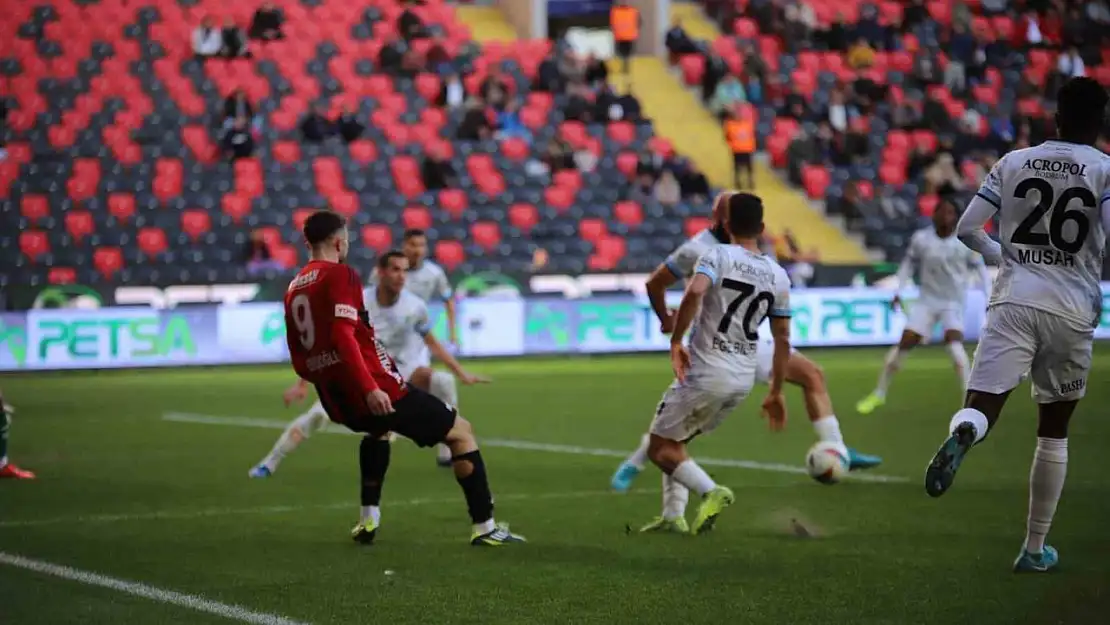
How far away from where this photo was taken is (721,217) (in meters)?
9.13

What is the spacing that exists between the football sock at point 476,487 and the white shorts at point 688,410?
955 millimetres

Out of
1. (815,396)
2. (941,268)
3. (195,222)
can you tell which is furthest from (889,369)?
(195,222)

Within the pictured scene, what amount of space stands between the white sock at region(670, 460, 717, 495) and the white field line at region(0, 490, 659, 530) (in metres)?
2.16

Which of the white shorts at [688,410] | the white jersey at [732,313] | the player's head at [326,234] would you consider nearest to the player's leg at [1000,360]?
the white jersey at [732,313]

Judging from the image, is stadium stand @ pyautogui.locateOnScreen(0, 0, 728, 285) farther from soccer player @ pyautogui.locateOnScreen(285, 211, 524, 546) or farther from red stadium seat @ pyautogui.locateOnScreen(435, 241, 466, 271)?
soccer player @ pyautogui.locateOnScreen(285, 211, 524, 546)

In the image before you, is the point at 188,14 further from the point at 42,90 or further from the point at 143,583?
the point at 143,583

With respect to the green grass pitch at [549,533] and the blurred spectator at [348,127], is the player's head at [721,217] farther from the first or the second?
the blurred spectator at [348,127]

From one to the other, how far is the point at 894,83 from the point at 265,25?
13.7 meters

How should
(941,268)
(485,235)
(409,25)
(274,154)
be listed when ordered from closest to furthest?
(941,268), (485,235), (274,154), (409,25)

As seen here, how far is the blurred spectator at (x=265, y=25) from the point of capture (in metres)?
31.2

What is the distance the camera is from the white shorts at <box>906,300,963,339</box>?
1662 centimetres

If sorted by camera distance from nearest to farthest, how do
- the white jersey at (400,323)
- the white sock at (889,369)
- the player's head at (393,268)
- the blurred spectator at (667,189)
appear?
1. the player's head at (393,268)
2. the white jersey at (400,323)
3. the white sock at (889,369)
4. the blurred spectator at (667,189)

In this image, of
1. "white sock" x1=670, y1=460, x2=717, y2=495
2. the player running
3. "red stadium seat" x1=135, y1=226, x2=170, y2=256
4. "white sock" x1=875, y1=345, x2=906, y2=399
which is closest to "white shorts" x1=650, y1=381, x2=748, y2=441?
"white sock" x1=670, y1=460, x2=717, y2=495

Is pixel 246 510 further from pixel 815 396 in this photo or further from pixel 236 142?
pixel 236 142
